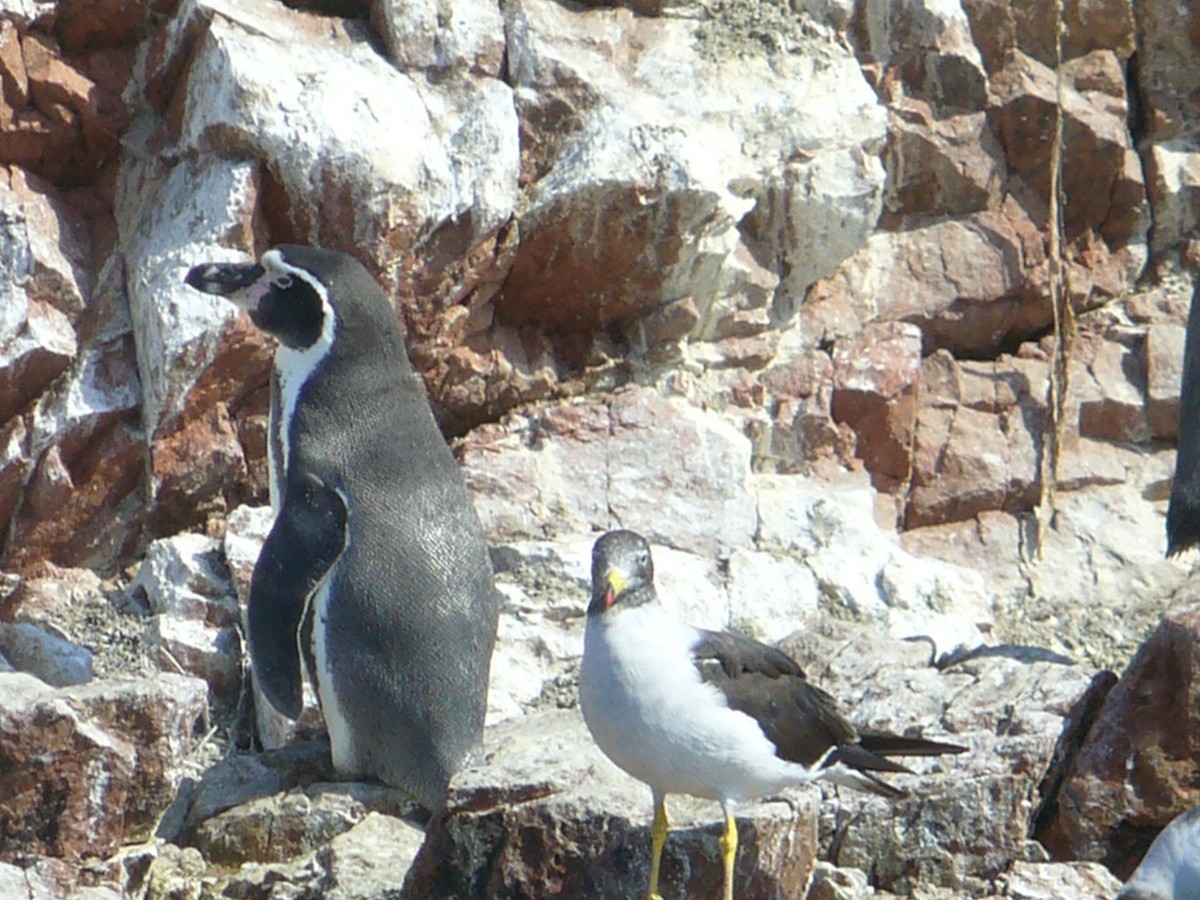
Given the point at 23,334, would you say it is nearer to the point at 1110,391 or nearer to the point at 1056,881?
the point at 1056,881

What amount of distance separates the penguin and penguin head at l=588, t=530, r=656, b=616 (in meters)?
1.70

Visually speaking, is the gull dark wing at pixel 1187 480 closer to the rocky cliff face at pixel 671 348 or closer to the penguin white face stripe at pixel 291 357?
the rocky cliff face at pixel 671 348

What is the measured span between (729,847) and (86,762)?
174 centimetres

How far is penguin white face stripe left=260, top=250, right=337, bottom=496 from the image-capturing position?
6.55 meters

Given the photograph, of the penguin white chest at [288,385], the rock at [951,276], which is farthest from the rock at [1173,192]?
the penguin white chest at [288,385]

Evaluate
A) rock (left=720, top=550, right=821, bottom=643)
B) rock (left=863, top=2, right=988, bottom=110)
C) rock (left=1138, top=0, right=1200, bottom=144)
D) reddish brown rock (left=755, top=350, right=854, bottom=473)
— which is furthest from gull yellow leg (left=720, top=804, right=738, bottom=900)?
rock (left=1138, top=0, right=1200, bottom=144)

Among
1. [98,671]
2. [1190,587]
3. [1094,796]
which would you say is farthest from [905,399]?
[98,671]

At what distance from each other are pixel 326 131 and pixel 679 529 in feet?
6.51

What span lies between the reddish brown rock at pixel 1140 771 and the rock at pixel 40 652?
3.35 m

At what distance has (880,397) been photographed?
26.5 feet

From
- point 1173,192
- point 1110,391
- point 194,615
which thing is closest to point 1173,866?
point 194,615

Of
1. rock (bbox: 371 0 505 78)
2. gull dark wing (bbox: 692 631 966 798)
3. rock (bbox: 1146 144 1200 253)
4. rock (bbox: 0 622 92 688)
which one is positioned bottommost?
rock (bbox: 0 622 92 688)

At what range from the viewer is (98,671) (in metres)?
6.93

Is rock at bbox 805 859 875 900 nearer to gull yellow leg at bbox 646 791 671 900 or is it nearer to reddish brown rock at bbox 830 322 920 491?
gull yellow leg at bbox 646 791 671 900
